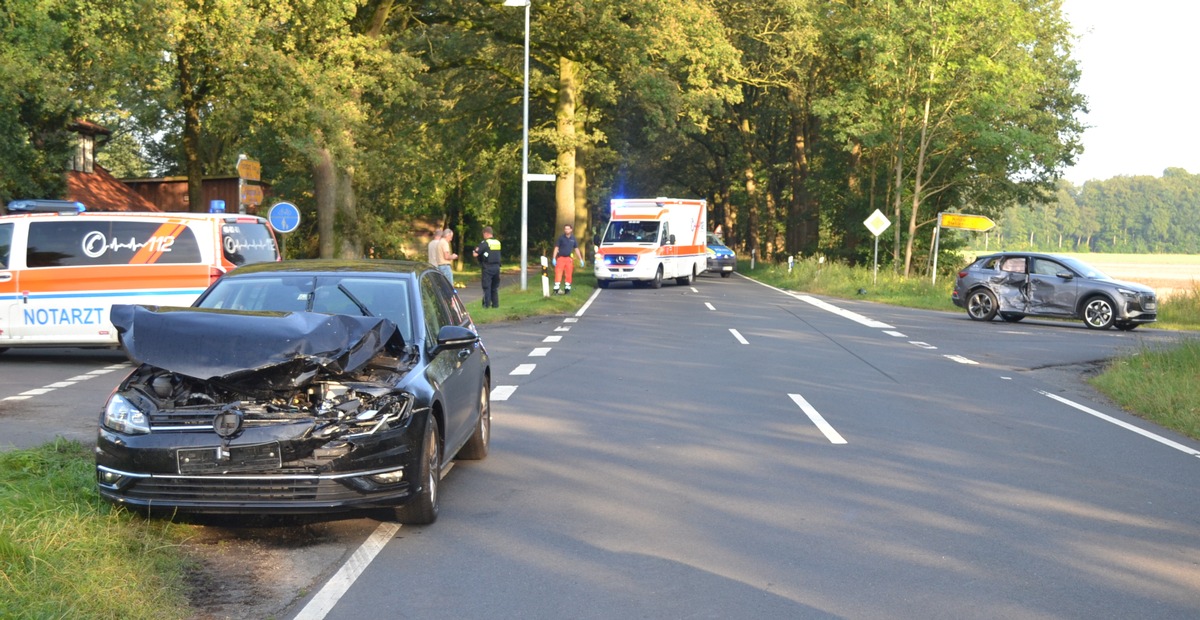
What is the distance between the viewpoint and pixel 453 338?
743cm

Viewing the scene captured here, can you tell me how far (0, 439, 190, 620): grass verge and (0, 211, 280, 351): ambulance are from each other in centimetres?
846

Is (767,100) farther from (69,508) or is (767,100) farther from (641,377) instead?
(69,508)

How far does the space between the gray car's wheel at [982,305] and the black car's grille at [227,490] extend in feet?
72.9

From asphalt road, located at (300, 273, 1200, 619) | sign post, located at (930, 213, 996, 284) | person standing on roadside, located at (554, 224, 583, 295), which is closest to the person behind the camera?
asphalt road, located at (300, 273, 1200, 619)

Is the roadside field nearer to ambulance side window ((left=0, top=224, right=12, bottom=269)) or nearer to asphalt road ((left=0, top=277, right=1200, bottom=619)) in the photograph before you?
asphalt road ((left=0, top=277, right=1200, bottom=619))

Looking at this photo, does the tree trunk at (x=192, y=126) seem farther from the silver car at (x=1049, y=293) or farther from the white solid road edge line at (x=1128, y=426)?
the white solid road edge line at (x=1128, y=426)

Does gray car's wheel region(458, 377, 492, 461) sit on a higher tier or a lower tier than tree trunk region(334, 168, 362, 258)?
lower

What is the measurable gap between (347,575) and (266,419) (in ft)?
3.26

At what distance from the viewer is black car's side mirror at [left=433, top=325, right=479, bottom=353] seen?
741 centimetres

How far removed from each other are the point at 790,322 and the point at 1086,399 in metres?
10.4

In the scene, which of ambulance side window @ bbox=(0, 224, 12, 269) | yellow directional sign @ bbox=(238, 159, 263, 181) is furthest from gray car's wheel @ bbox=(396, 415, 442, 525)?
yellow directional sign @ bbox=(238, 159, 263, 181)

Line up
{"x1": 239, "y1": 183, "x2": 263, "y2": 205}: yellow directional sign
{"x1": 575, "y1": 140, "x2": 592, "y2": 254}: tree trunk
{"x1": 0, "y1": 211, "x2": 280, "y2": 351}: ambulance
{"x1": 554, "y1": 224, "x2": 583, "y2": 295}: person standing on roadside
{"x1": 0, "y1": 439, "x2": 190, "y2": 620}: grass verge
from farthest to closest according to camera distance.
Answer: {"x1": 575, "y1": 140, "x2": 592, "y2": 254}: tree trunk
{"x1": 554, "y1": 224, "x2": 583, "y2": 295}: person standing on roadside
{"x1": 239, "y1": 183, "x2": 263, "y2": 205}: yellow directional sign
{"x1": 0, "y1": 211, "x2": 280, "y2": 351}: ambulance
{"x1": 0, "y1": 439, "x2": 190, "y2": 620}: grass verge

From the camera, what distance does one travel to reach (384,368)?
6.85 metres

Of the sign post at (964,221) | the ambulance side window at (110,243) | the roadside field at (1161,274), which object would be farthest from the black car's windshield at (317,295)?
the sign post at (964,221)
